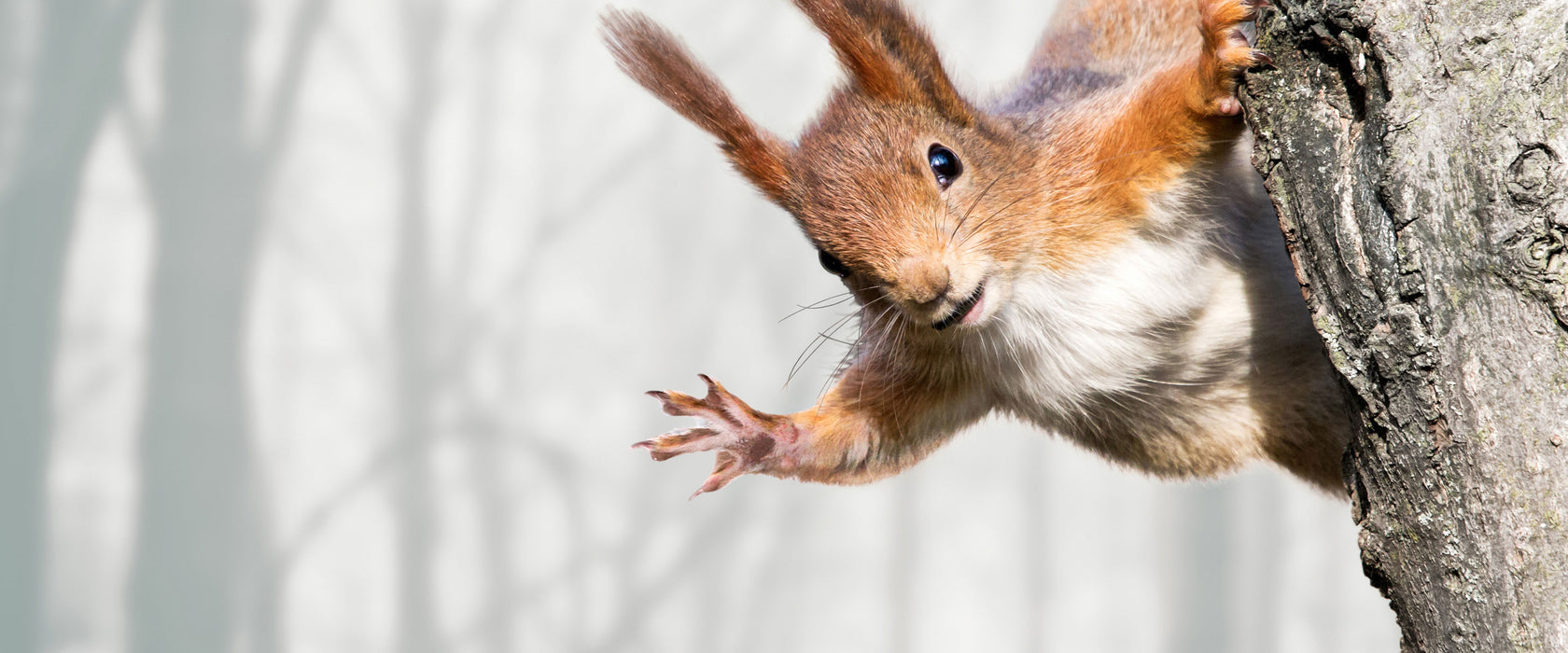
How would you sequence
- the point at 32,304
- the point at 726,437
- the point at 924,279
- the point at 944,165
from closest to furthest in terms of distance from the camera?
the point at 924,279 < the point at 944,165 < the point at 726,437 < the point at 32,304

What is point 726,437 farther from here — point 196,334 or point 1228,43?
point 196,334

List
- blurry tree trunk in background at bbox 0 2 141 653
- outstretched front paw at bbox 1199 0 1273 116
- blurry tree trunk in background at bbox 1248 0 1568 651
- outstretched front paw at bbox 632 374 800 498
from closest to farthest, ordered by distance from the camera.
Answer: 1. blurry tree trunk in background at bbox 1248 0 1568 651
2. outstretched front paw at bbox 1199 0 1273 116
3. outstretched front paw at bbox 632 374 800 498
4. blurry tree trunk in background at bbox 0 2 141 653

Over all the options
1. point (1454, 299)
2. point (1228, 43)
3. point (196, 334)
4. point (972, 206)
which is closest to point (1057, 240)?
point (972, 206)

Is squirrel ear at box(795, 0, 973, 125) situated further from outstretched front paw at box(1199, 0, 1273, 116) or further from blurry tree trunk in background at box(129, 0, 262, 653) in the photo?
blurry tree trunk in background at box(129, 0, 262, 653)

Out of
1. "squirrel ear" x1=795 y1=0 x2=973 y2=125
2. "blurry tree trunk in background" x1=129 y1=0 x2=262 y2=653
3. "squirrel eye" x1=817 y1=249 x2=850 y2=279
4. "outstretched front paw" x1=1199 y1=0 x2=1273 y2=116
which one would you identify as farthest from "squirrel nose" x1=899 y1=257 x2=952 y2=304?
"blurry tree trunk in background" x1=129 y1=0 x2=262 y2=653

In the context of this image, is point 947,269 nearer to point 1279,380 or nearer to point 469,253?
point 1279,380

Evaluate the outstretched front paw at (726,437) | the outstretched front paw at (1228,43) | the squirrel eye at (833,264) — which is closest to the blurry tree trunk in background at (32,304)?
the outstretched front paw at (726,437)

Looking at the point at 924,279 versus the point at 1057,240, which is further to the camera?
the point at 1057,240
